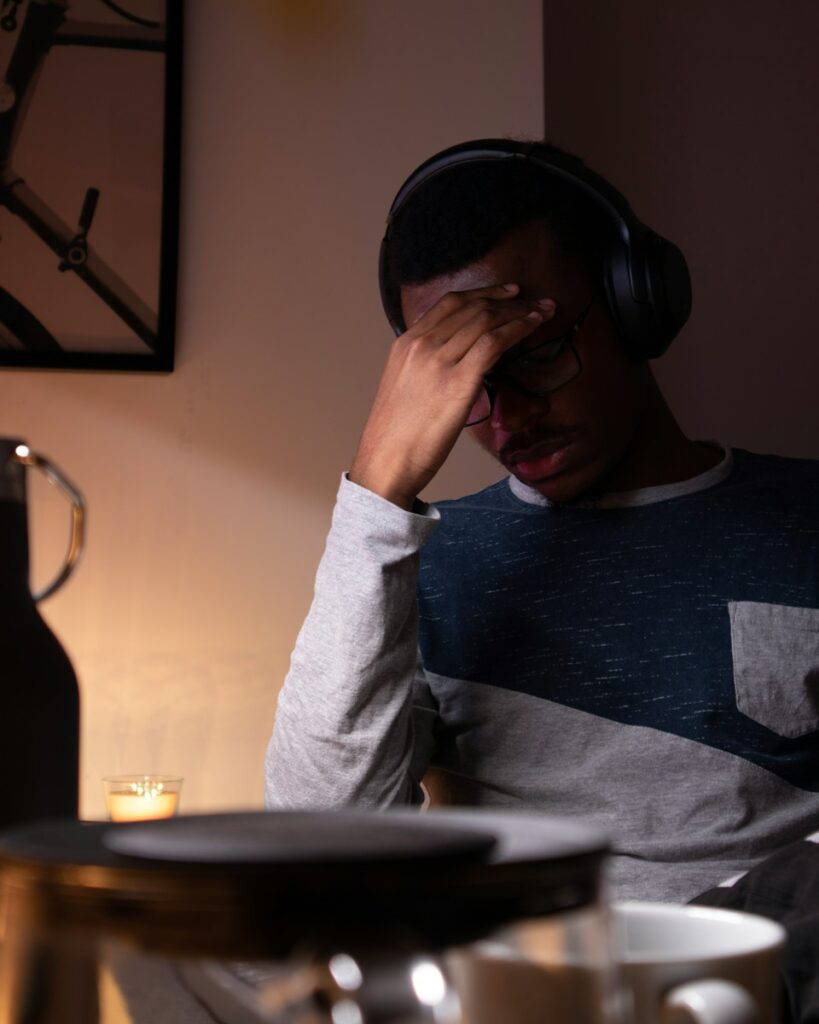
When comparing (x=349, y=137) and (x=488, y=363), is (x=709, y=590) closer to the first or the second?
(x=488, y=363)

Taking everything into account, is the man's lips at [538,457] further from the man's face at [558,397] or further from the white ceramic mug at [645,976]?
the white ceramic mug at [645,976]

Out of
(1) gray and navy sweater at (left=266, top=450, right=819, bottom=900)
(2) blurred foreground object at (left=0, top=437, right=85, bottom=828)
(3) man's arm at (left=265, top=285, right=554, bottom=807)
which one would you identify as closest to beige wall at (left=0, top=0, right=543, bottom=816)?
(1) gray and navy sweater at (left=266, top=450, right=819, bottom=900)

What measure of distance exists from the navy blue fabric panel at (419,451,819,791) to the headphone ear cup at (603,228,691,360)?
171 mm

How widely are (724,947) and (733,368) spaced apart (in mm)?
2254

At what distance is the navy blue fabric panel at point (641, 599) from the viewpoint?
1161 millimetres

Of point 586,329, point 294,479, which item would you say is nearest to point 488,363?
point 586,329

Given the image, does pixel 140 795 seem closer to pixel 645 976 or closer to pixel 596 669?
pixel 596 669

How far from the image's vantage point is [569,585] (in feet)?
4.07

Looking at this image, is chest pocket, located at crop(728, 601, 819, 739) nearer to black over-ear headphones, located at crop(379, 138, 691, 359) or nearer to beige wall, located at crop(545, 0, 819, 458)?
black over-ear headphones, located at crop(379, 138, 691, 359)

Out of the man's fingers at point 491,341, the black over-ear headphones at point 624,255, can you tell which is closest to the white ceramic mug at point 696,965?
the man's fingers at point 491,341

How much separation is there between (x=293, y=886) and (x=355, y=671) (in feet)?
2.63

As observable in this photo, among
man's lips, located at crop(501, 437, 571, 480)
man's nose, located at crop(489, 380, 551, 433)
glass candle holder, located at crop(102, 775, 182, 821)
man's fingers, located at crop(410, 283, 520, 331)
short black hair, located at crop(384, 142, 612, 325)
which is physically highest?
short black hair, located at crop(384, 142, 612, 325)

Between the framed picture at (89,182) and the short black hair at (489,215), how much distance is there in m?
0.78

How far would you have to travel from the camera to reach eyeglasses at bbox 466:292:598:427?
3.84ft
